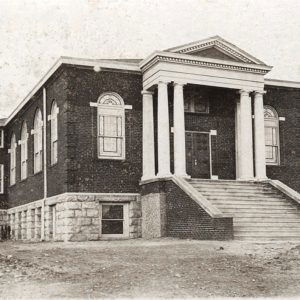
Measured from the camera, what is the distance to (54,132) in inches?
963

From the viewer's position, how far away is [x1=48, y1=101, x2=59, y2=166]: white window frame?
24.1 metres

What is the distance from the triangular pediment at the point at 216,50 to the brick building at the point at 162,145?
0.04m

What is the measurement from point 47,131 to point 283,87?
34.3 ft

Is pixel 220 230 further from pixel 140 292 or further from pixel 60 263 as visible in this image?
pixel 140 292

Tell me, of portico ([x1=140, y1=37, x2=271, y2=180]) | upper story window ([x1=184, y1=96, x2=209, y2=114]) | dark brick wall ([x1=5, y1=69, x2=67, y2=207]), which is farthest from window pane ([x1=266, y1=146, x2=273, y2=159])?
dark brick wall ([x1=5, y1=69, x2=67, y2=207])

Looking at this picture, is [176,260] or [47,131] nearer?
[176,260]

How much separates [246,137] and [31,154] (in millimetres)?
10384

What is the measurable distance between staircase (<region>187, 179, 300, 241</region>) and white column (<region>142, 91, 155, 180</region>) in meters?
2.07

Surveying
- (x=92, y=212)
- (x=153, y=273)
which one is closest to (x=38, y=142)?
(x=92, y=212)

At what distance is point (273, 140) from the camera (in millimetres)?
26453

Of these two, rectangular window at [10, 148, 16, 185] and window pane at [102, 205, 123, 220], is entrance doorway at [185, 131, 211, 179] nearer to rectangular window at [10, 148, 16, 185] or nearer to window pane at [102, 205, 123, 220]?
window pane at [102, 205, 123, 220]

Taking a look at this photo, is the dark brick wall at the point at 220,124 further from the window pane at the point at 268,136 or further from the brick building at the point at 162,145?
the window pane at the point at 268,136

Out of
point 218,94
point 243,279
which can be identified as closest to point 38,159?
point 218,94

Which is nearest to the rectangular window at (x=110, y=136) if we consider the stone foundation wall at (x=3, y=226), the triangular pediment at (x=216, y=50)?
the triangular pediment at (x=216, y=50)
